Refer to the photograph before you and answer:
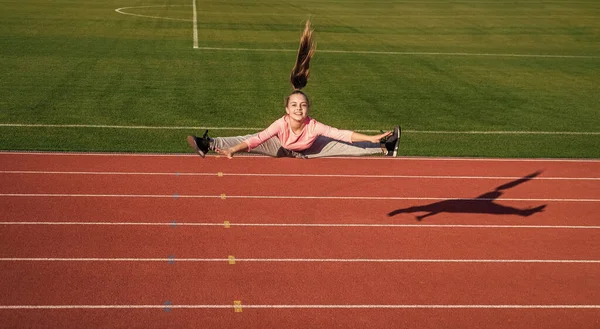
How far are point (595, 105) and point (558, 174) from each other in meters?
5.30

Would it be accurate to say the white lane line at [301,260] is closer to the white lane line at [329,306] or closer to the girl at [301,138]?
the white lane line at [329,306]

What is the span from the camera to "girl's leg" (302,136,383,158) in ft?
27.0

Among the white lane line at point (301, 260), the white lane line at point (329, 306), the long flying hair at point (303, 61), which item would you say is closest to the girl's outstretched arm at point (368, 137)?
the long flying hair at point (303, 61)

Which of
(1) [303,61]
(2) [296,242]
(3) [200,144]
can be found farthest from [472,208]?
(3) [200,144]

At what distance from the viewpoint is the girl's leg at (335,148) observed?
822cm

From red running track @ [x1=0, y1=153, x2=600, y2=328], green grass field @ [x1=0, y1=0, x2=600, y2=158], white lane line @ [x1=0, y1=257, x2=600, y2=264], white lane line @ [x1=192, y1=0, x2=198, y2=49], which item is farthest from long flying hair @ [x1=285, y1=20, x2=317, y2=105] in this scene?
white lane line @ [x1=192, y1=0, x2=198, y2=49]

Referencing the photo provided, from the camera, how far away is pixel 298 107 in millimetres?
7898

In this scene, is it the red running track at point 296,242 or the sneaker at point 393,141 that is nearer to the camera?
the sneaker at point 393,141

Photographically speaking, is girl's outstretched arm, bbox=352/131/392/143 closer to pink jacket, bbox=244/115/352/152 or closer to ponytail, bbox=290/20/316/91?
pink jacket, bbox=244/115/352/152

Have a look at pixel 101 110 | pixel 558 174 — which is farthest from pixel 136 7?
pixel 558 174

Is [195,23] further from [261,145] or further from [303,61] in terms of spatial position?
[261,145]

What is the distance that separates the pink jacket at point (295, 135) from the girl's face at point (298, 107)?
0.48 feet

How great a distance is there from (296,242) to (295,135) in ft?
6.67

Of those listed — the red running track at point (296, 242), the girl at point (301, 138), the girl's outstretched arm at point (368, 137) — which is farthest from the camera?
the red running track at point (296, 242)
